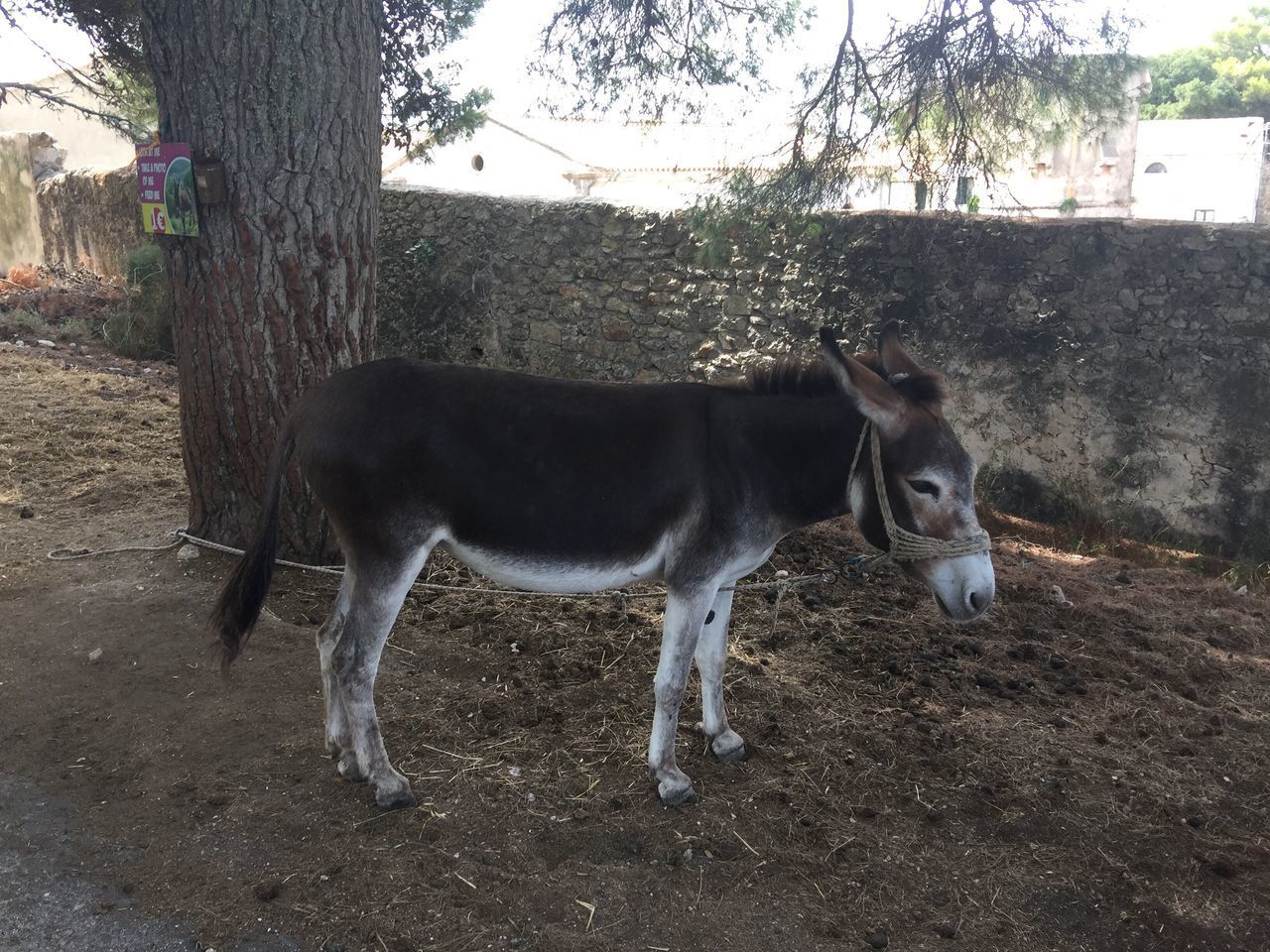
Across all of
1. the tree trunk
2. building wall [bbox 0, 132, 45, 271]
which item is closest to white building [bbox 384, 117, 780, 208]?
building wall [bbox 0, 132, 45, 271]

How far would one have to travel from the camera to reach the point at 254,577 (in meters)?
3.34

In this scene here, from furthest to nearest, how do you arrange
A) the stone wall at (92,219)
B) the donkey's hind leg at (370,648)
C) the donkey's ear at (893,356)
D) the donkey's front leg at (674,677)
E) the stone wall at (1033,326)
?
1. the stone wall at (92,219)
2. the stone wall at (1033,326)
3. the donkey's ear at (893,356)
4. the donkey's front leg at (674,677)
5. the donkey's hind leg at (370,648)

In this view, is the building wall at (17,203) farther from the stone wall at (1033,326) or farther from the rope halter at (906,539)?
the rope halter at (906,539)

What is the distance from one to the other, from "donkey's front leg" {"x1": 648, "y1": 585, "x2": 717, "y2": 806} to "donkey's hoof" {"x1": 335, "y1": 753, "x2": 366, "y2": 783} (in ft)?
3.40

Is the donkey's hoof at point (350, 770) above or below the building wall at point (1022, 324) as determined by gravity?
below

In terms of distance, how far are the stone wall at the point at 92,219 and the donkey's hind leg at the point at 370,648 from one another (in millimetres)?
11300

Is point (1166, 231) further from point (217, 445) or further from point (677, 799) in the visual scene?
point (217, 445)

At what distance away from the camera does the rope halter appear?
120 inches

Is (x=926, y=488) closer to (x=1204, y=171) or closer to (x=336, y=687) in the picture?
(x=336, y=687)

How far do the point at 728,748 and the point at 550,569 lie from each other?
3.67ft

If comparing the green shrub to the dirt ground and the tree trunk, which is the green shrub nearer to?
the dirt ground

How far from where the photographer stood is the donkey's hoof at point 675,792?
3.41 m

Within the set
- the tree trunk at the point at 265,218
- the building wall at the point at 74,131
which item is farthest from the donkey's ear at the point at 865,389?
the building wall at the point at 74,131

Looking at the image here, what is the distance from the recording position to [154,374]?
399 inches
